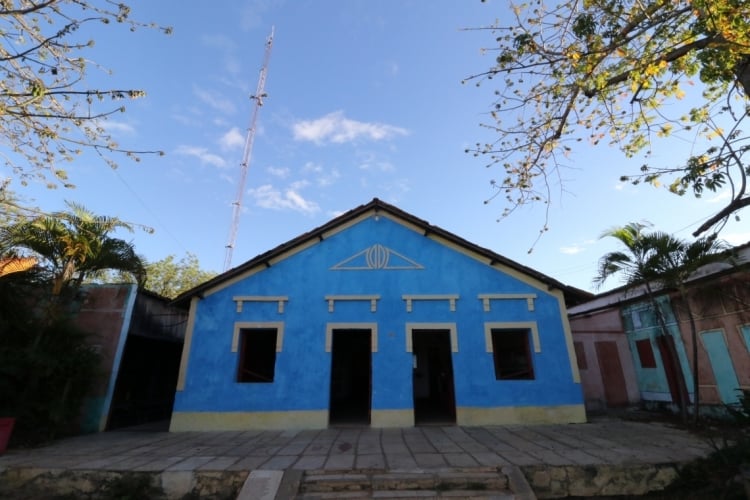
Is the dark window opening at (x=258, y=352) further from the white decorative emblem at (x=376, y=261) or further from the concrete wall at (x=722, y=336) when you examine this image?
the concrete wall at (x=722, y=336)

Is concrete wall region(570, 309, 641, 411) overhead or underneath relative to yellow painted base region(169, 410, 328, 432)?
overhead

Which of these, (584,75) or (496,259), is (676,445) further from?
(584,75)

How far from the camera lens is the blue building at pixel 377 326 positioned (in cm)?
898

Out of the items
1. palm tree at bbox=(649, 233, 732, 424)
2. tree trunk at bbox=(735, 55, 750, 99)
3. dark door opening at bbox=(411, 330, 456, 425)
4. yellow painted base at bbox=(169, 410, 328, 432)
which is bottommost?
yellow painted base at bbox=(169, 410, 328, 432)

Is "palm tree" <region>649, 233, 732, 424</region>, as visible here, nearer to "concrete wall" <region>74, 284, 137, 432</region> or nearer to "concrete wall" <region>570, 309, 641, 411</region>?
"concrete wall" <region>570, 309, 641, 411</region>

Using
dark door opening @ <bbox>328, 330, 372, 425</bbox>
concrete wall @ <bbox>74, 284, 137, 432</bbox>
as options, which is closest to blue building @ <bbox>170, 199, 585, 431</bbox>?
concrete wall @ <bbox>74, 284, 137, 432</bbox>

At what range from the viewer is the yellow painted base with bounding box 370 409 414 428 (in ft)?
29.0

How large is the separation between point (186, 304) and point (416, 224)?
7.56 metres

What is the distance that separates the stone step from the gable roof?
6.07 metres

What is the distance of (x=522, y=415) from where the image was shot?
8930 mm

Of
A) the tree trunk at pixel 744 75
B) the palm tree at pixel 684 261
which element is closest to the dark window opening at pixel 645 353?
the palm tree at pixel 684 261

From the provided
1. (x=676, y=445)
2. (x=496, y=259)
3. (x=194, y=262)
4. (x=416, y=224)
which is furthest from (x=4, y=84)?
(x=194, y=262)

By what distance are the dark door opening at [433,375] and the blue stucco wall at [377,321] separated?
1283mm

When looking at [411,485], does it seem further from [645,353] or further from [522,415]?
[645,353]
